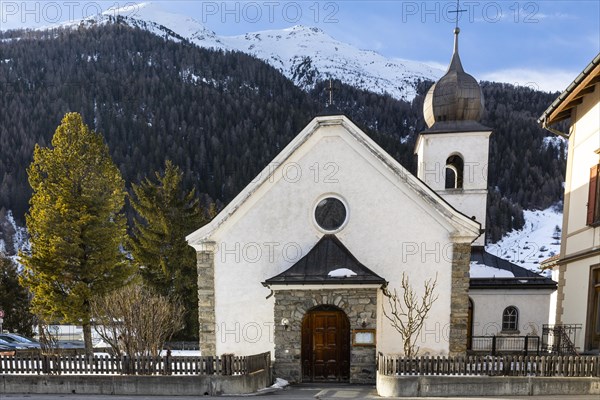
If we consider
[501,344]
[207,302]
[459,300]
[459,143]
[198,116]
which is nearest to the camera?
[459,300]

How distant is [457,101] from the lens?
21703 millimetres

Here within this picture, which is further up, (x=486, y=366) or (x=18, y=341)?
(x=486, y=366)

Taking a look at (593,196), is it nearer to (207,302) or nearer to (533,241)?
(207,302)

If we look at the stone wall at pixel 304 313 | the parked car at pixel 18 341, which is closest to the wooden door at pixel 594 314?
the stone wall at pixel 304 313

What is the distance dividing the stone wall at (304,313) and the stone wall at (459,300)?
2.59 m

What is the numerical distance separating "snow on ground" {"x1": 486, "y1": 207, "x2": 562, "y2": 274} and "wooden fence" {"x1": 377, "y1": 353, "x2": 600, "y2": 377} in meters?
100

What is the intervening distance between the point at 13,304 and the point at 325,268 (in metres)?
26.7

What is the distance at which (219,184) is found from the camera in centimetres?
10150

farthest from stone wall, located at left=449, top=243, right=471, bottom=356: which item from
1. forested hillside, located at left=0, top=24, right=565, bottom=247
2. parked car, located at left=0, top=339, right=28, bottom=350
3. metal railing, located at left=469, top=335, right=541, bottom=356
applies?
forested hillside, located at left=0, top=24, right=565, bottom=247

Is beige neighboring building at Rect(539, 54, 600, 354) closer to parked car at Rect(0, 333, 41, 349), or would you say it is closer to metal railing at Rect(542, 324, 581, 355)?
metal railing at Rect(542, 324, 581, 355)

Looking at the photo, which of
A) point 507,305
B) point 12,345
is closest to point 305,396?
point 507,305

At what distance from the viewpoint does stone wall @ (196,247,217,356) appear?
49.8 feet

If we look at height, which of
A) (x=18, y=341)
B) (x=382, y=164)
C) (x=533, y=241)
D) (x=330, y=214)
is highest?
(x=382, y=164)

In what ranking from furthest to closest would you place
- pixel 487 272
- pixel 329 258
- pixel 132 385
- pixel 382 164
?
pixel 487 272 → pixel 382 164 → pixel 329 258 → pixel 132 385
